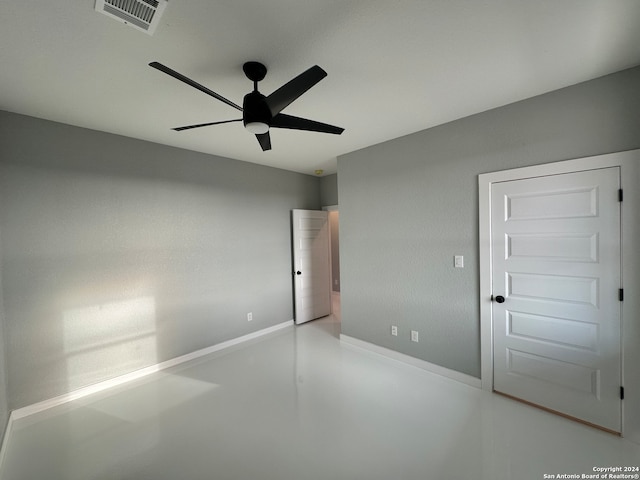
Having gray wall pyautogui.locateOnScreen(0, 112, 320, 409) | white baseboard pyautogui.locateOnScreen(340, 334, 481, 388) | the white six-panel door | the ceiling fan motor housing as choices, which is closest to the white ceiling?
the ceiling fan motor housing

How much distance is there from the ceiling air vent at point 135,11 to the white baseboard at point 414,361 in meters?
3.52

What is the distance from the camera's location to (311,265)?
465cm

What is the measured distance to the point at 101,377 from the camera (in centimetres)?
266

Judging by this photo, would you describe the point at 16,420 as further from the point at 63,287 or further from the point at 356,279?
the point at 356,279

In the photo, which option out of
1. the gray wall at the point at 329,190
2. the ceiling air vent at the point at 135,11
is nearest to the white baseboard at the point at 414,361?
the gray wall at the point at 329,190

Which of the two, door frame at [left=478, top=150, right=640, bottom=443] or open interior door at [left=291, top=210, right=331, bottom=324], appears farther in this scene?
open interior door at [left=291, top=210, right=331, bottom=324]

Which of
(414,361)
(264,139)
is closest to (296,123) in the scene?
(264,139)

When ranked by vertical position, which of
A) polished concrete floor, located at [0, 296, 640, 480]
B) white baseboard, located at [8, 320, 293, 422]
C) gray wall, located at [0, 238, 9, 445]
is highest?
gray wall, located at [0, 238, 9, 445]

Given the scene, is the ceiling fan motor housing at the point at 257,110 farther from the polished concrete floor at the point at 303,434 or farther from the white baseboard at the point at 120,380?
the white baseboard at the point at 120,380

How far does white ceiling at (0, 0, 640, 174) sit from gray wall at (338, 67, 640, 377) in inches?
8.4

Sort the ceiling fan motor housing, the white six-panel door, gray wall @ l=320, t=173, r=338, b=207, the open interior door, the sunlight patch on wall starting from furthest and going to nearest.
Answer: gray wall @ l=320, t=173, r=338, b=207, the open interior door, the sunlight patch on wall, the white six-panel door, the ceiling fan motor housing

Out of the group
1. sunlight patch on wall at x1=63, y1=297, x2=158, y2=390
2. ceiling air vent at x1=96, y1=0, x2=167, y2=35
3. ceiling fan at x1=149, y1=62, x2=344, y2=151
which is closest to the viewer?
ceiling air vent at x1=96, y1=0, x2=167, y2=35

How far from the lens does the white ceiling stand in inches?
52.1

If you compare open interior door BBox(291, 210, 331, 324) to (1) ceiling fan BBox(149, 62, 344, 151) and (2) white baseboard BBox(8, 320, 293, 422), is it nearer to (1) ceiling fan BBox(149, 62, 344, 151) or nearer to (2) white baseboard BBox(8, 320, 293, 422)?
(2) white baseboard BBox(8, 320, 293, 422)
